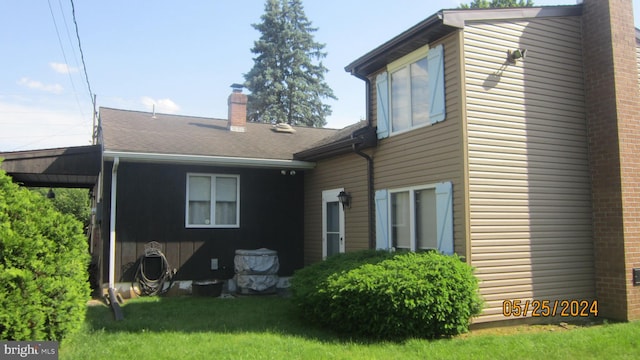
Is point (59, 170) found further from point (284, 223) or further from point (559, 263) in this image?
point (559, 263)

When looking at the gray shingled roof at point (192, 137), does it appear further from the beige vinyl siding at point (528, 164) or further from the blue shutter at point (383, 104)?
the beige vinyl siding at point (528, 164)

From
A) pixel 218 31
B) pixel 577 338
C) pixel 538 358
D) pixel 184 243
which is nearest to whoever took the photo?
pixel 538 358

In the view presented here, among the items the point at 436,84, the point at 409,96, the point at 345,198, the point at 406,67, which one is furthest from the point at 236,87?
the point at 436,84

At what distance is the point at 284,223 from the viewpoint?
1189cm

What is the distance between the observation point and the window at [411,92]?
774cm

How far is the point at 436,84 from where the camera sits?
7.74m

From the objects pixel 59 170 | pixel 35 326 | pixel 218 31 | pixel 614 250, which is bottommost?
pixel 35 326

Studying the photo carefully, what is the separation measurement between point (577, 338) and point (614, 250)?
2.04 meters

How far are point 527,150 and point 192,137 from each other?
763 centimetres

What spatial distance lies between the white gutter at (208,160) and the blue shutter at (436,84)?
444 cm

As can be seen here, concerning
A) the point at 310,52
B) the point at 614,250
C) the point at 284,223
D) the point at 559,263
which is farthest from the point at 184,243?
the point at 310,52
